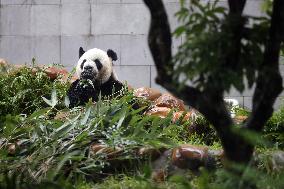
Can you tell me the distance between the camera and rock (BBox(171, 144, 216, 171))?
3.49m

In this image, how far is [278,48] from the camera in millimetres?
2078

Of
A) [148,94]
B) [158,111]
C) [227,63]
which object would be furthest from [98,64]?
[227,63]

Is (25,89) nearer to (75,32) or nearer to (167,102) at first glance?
(167,102)

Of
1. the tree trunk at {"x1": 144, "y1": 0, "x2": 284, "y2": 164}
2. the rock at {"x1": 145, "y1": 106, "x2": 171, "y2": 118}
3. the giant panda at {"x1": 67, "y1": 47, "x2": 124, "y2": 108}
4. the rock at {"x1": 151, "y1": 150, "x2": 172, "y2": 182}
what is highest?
the tree trunk at {"x1": 144, "y1": 0, "x2": 284, "y2": 164}

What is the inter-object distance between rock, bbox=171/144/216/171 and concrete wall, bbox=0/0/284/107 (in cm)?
371

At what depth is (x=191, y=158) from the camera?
3500 millimetres

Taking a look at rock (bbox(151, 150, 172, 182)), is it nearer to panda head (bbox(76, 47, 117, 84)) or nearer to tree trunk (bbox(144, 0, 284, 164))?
tree trunk (bbox(144, 0, 284, 164))

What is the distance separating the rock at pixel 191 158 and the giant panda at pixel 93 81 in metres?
1.69

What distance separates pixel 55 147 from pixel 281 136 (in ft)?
5.62

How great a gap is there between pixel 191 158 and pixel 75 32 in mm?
4193

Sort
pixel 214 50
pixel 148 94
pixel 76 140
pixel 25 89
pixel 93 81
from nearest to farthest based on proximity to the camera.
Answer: pixel 214 50
pixel 76 140
pixel 25 89
pixel 93 81
pixel 148 94

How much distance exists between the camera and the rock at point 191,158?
11.5 ft

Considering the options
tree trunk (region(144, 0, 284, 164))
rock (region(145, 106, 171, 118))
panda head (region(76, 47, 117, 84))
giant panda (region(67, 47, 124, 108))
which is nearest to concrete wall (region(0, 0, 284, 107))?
giant panda (region(67, 47, 124, 108))

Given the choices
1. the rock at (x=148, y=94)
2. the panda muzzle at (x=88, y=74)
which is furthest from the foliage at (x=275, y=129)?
the panda muzzle at (x=88, y=74)
